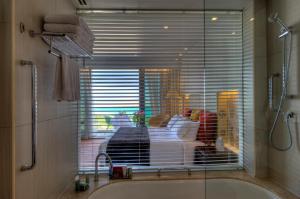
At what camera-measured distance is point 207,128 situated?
2.90 meters

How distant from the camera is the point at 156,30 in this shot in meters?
2.85

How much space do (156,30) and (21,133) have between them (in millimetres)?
1889

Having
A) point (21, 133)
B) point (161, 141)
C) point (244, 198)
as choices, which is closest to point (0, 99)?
point (21, 133)

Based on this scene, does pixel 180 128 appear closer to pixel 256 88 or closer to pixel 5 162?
pixel 256 88

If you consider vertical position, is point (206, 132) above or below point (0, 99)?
below

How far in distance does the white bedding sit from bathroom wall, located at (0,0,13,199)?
1.72m

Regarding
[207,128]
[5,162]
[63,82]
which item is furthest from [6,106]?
[207,128]

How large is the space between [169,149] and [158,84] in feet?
2.49

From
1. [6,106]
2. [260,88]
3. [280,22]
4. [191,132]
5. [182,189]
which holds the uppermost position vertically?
[280,22]

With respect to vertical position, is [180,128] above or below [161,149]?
above

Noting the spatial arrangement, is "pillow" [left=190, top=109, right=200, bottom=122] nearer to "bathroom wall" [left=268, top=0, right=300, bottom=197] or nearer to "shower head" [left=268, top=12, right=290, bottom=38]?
"bathroom wall" [left=268, top=0, right=300, bottom=197]

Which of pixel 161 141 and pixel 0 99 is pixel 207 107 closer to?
pixel 161 141

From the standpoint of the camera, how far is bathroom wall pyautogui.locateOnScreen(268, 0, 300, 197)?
2.21 m

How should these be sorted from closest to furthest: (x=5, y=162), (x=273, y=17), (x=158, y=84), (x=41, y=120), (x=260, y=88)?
(x=5, y=162)
(x=41, y=120)
(x=273, y=17)
(x=260, y=88)
(x=158, y=84)
